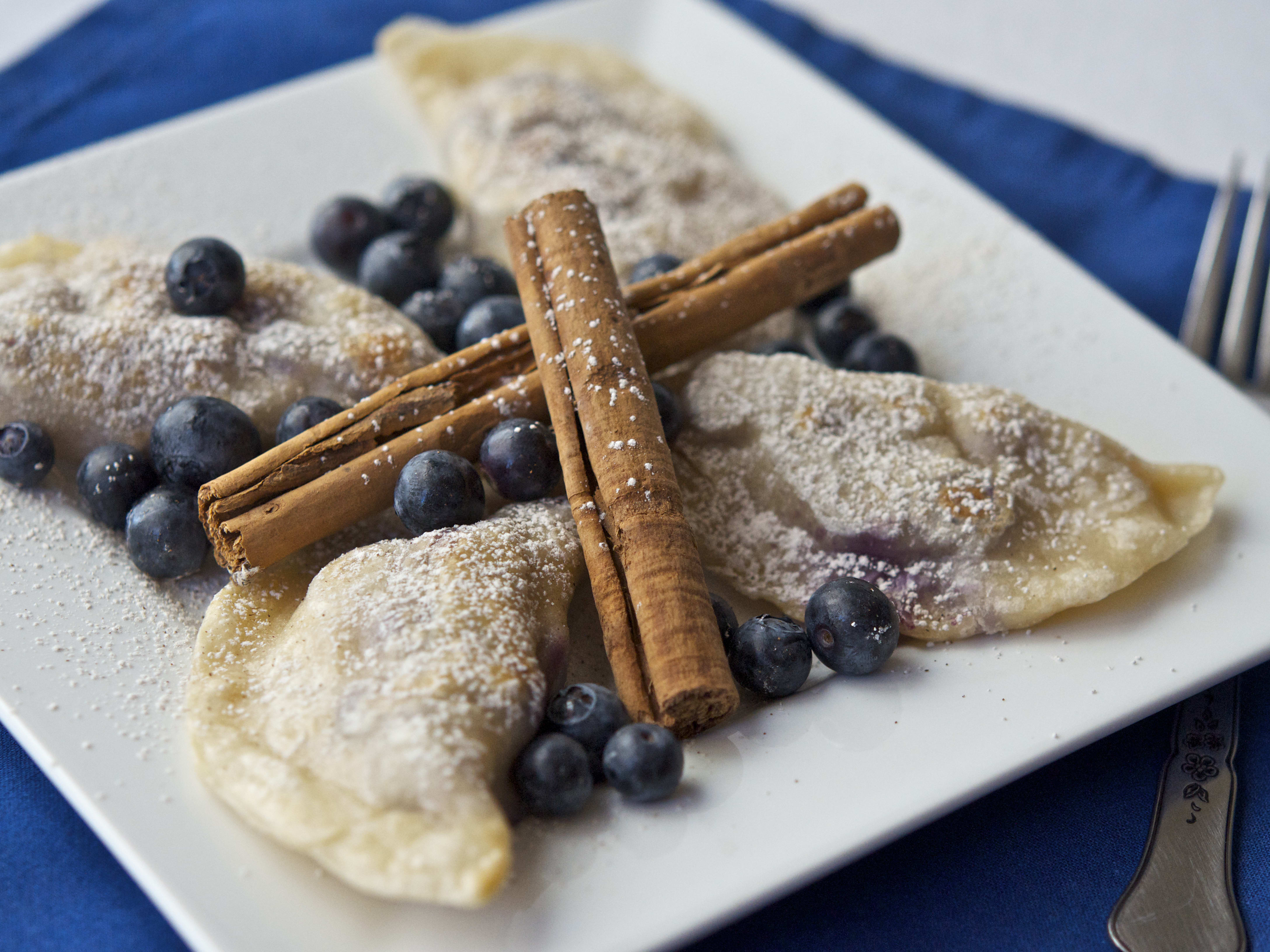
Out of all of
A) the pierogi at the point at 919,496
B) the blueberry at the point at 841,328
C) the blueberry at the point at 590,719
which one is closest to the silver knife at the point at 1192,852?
the pierogi at the point at 919,496

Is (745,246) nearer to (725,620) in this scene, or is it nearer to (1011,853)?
(725,620)

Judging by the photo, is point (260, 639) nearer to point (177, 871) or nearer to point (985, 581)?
point (177, 871)

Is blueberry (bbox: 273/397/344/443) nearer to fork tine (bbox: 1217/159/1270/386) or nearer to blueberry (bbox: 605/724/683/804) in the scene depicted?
blueberry (bbox: 605/724/683/804)

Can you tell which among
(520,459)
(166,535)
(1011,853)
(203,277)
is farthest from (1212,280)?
(166,535)

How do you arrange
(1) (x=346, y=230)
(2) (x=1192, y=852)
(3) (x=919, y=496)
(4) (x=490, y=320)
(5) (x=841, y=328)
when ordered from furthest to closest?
(1) (x=346, y=230) → (5) (x=841, y=328) → (4) (x=490, y=320) → (3) (x=919, y=496) → (2) (x=1192, y=852)

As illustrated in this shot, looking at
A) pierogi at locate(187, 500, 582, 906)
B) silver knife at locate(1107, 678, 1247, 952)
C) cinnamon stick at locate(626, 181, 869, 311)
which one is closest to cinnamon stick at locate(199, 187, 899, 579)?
cinnamon stick at locate(626, 181, 869, 311)

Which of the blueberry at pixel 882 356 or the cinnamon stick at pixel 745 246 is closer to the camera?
the cinnamon stick at pixel 745 246

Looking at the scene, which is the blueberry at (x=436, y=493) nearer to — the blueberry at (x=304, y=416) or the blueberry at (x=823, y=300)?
the blueberry at (x=304, y=416)

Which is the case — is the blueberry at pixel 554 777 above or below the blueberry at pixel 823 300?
below
